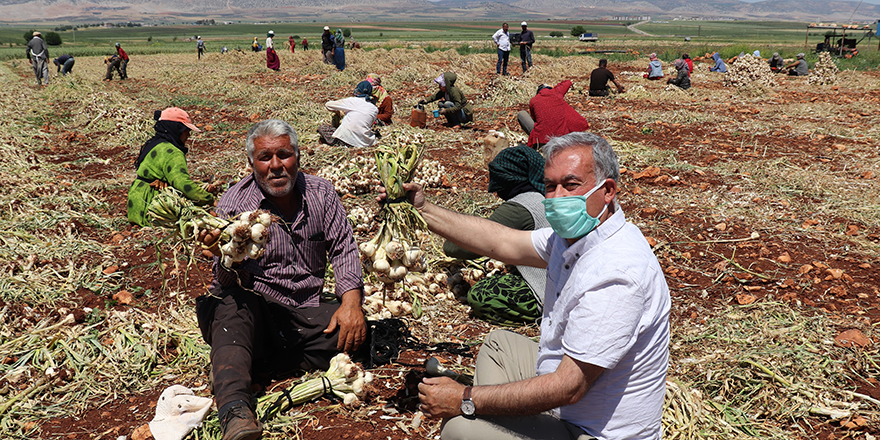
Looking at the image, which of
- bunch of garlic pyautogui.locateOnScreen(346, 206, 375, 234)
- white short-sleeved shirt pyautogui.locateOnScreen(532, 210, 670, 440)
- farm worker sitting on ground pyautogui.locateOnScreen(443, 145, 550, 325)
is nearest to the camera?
white short-sleeved shirt pyautogui.locateOnScreen(532, 210, 670, 440)

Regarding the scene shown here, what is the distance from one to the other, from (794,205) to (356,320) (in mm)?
5384

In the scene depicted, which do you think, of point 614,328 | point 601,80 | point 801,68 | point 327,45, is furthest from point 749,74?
point 614,328

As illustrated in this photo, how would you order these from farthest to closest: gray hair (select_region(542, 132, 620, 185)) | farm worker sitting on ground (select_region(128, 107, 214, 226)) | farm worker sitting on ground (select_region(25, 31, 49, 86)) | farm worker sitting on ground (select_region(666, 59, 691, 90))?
farm worker sitting on ground (select_region(25, 31, 49, 86)) → farm worker sitting on ground (select_region(666, 59, 691, 90)) → farm worker sitting on ground (select_region(128, 107, 214, 226)) → gray hair (select_region(542, 132, 620, 185))

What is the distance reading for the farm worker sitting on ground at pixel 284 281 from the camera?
9.95 feet

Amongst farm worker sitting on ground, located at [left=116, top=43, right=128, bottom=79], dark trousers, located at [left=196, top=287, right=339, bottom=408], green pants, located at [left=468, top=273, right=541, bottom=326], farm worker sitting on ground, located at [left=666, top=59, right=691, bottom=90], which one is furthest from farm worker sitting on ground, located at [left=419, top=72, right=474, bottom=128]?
farm worker sitting on ground, located at [left=116, top=43, right=128, bottom=79]

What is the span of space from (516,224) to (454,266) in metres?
1.23

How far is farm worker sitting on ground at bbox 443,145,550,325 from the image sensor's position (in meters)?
3.90

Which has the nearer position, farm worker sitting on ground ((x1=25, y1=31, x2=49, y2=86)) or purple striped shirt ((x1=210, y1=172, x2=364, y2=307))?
purple striped shirt ((x1=210, y1=172, x2=364, y2=307))

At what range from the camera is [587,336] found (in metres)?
1.95

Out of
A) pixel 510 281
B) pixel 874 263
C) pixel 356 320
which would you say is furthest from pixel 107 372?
pixel 874 263

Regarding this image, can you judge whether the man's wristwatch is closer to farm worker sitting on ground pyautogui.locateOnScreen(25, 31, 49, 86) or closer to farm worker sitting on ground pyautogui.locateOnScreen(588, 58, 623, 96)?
farm worker sitting on ground pyautogui.locateOnScreen(588, 58, 623, 96)

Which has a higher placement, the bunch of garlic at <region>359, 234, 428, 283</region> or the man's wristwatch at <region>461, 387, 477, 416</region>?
the bunch of garlic at <region>359, 234, 428, 283</region>

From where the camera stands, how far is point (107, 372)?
341 centimetres

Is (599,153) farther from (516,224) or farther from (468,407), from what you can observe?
(516,224)
